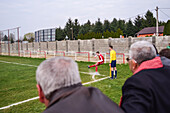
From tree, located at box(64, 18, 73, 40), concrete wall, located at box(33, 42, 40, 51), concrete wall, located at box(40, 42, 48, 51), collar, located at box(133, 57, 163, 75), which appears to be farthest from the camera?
tree, located at box(64, 18, 73, 40)

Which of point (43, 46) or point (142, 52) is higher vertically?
point (43, 46)

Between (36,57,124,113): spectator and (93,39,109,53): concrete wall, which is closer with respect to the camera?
(36,57,124,113): spectator

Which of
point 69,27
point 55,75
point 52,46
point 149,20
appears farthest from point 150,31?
point 55,75

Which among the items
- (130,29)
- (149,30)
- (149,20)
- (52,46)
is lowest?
(52,46)

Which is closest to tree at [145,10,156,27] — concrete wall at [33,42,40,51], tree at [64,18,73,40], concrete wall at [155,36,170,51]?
tree at [64,18,73,40]

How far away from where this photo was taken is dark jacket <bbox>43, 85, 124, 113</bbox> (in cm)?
115

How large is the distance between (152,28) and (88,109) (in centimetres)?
8000

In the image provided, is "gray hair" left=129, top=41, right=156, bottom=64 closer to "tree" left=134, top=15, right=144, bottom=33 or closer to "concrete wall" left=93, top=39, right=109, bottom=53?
"concrete wall" left=93, top=39, right=109, bottom=53

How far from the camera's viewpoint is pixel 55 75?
4.14ft

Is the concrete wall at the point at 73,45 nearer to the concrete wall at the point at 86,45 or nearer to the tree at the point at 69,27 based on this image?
the concrete wall at the point at 86,45

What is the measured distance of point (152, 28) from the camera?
74125mm

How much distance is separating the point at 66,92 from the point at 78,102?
0.40 feet

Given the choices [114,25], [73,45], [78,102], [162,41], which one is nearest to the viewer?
[78,102]

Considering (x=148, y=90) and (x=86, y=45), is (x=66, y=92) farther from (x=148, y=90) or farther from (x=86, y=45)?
(x=86, y=45)
